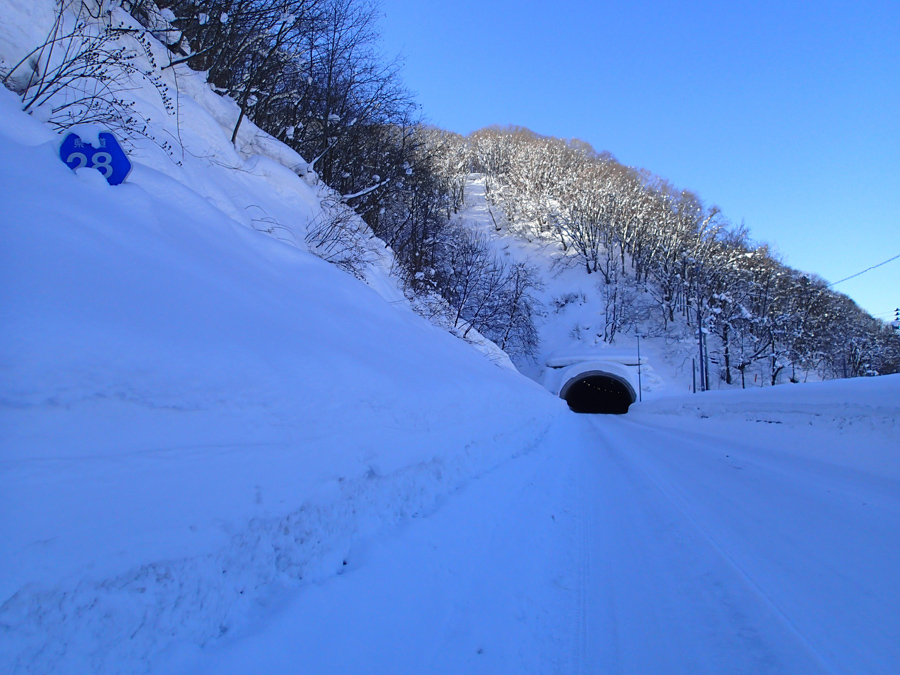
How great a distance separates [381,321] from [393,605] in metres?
3.93

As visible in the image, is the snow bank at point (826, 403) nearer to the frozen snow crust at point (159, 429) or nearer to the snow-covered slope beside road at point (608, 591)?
the snow-covered slope beside road at point (608, 591)

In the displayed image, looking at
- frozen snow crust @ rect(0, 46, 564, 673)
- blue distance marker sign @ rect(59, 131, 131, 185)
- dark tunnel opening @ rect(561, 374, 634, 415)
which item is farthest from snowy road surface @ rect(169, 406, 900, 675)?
dark tunnel opening @ rect(561, 374, 634, 415)

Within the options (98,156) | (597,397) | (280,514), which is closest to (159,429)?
(280,514)

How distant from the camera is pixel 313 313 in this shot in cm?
427

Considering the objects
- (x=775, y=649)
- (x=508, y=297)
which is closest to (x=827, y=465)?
(x=775, y=649)

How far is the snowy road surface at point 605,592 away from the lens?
2.23 metres

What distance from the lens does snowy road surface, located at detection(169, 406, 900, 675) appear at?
223cm

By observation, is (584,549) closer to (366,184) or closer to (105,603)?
(105,603)

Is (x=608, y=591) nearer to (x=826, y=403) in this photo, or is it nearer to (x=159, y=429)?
(x=159, y=429)

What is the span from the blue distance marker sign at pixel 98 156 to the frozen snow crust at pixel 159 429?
10cm

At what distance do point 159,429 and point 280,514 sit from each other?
83 centimetres

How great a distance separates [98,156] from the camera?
3193mm

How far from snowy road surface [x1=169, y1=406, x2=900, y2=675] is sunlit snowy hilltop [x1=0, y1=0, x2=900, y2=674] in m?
0.02

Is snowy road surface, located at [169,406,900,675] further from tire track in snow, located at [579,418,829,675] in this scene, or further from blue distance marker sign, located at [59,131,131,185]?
blue distance marker sign, located at [59,131,131,185]
